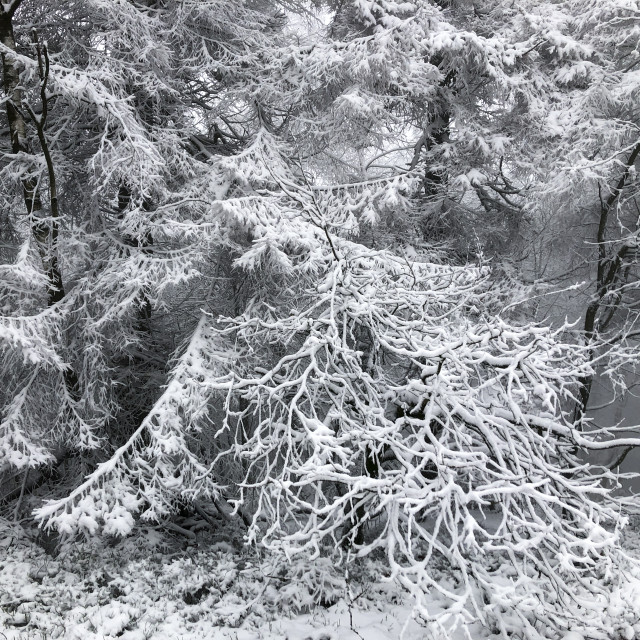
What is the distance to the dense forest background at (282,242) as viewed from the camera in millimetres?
5883

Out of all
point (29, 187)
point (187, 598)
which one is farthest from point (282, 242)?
point (187, 598)

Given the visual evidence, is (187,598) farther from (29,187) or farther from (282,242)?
(29,187)

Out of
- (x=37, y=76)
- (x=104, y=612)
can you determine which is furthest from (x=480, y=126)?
(x=104, y=612)

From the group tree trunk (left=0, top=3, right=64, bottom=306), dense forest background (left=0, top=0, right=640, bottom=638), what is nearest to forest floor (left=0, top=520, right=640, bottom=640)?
dense forest background (left=0, top=0, right=640, bottom=638)

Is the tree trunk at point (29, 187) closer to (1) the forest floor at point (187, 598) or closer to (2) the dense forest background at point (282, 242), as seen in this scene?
(2) the dense forest background at point (282, 242)

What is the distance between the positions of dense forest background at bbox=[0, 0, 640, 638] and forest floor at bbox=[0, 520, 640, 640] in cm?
50

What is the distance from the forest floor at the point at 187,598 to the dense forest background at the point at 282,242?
19.7 inches

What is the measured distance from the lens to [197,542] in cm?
855

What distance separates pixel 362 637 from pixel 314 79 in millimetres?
7434

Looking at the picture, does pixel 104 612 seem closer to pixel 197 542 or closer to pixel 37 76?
pixel 197 542

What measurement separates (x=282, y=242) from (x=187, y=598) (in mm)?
4442

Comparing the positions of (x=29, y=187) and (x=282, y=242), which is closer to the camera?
(x=282, y=242)

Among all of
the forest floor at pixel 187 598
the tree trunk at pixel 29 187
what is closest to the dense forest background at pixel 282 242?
the tree trunk at pixel 29 187

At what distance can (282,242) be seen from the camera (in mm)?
6758
